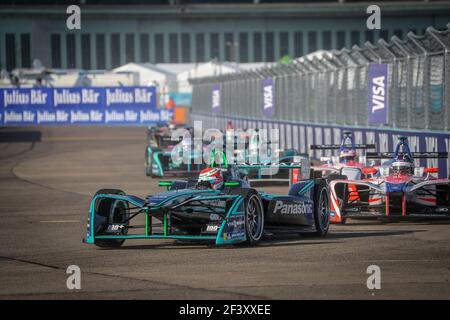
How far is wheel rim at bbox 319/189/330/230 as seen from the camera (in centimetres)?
1365

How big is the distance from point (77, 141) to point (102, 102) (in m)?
18.2

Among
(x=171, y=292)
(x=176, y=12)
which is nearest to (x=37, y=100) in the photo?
(x=176, y=12)

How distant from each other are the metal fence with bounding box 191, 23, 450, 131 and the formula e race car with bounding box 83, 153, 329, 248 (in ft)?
29.3

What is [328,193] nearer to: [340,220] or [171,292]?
[340,220]

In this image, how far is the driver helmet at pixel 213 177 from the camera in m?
13.0

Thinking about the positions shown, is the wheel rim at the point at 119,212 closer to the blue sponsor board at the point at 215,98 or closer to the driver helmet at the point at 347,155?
the driver helmet at the point at 347,155

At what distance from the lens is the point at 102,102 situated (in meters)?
65.4

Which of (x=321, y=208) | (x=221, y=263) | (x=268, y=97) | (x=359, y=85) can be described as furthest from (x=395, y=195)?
(x=268, y=97)

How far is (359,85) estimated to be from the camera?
2919cm

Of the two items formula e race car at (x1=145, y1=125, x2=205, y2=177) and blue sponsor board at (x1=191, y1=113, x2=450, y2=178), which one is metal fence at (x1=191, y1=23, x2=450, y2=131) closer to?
blue sponsor board at (x1=191, y1=113, x2=450, y2=178)

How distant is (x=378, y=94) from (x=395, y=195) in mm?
12408

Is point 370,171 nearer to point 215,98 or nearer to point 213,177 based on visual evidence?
point 213,177

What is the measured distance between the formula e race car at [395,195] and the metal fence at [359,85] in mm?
6004

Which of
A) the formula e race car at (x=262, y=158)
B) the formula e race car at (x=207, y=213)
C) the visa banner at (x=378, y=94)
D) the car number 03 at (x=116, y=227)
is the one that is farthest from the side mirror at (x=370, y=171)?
the visa banner at (x=378, y=94)
